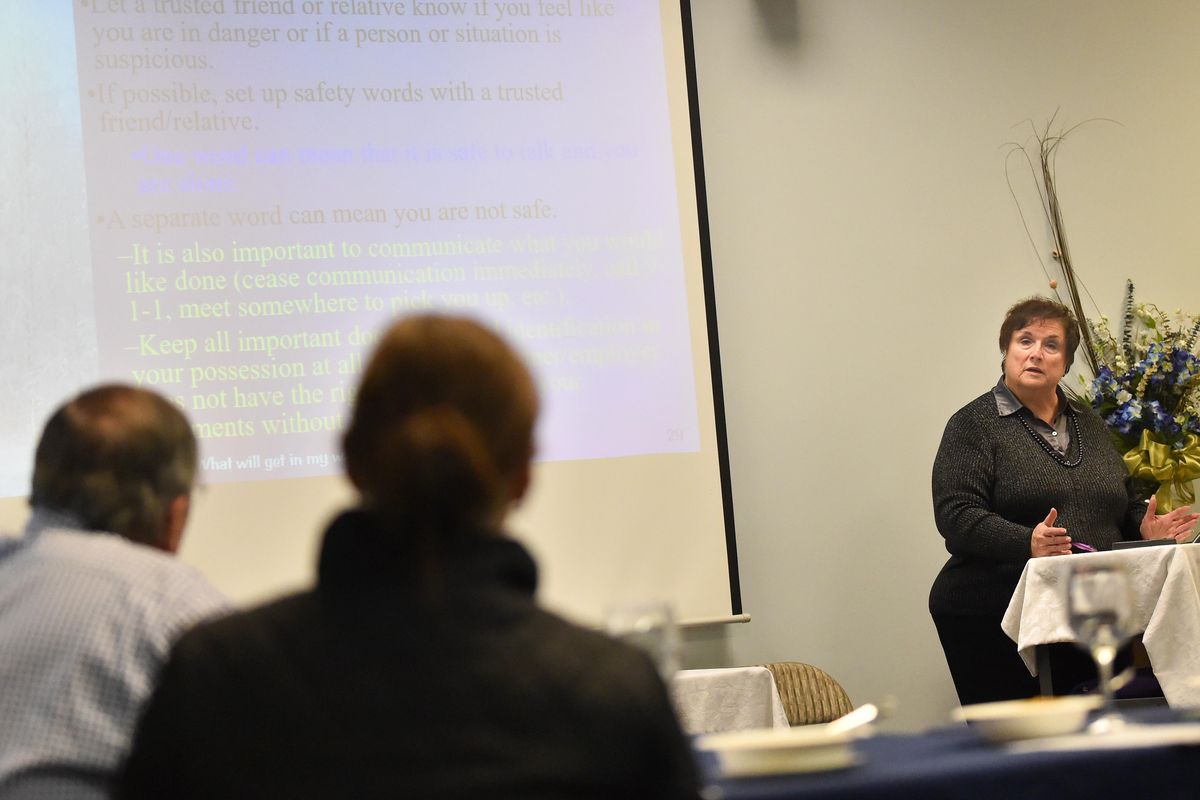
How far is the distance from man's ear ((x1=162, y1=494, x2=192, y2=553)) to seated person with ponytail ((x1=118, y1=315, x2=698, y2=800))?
56 cm

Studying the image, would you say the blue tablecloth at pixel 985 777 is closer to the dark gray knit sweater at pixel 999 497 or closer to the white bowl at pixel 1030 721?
the white bowl at pixel 1030 721

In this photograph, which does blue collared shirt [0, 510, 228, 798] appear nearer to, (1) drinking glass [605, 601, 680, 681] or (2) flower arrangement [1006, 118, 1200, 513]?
(1) drinking glass [605, 601, 680, 681]

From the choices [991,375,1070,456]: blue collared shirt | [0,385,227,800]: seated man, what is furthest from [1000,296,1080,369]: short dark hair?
[0,385,227,800]: seated man

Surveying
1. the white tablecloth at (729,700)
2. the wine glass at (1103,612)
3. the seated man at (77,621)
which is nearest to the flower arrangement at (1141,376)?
the white tablecloth at (729,700)

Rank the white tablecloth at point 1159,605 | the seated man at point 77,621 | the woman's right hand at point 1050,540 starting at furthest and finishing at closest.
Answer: the woman's right hand at point 1050,540
the white tablecloth at point 1159,605
the seated man at point 77,621

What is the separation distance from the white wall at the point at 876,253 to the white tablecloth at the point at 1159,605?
1.15 meters

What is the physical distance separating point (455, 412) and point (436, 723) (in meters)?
0.24

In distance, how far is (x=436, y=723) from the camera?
3.28 feet

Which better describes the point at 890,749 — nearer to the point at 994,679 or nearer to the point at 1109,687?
the point at 1109,687

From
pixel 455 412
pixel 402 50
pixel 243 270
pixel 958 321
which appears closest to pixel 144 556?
pixel 455 412

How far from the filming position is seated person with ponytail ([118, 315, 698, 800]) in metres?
1.00

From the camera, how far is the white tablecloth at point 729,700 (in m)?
3.36

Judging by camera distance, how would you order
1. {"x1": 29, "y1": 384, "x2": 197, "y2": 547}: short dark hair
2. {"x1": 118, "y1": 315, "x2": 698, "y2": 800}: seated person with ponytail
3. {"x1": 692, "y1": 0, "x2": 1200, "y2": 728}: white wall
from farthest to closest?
1. {"x1": 692, "y1": 0, "x2": 1200, "y2": 728}: white wall
2. {"x1": 29, "y1": 384, "x2": 197, "y2": 547}: short dark hair
3. {"x1": 118, "y1": 315, "x2": 698, "y2": 800}: seated person with ponytail

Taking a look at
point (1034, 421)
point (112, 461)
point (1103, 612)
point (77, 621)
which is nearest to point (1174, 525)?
point (1034, 421)
